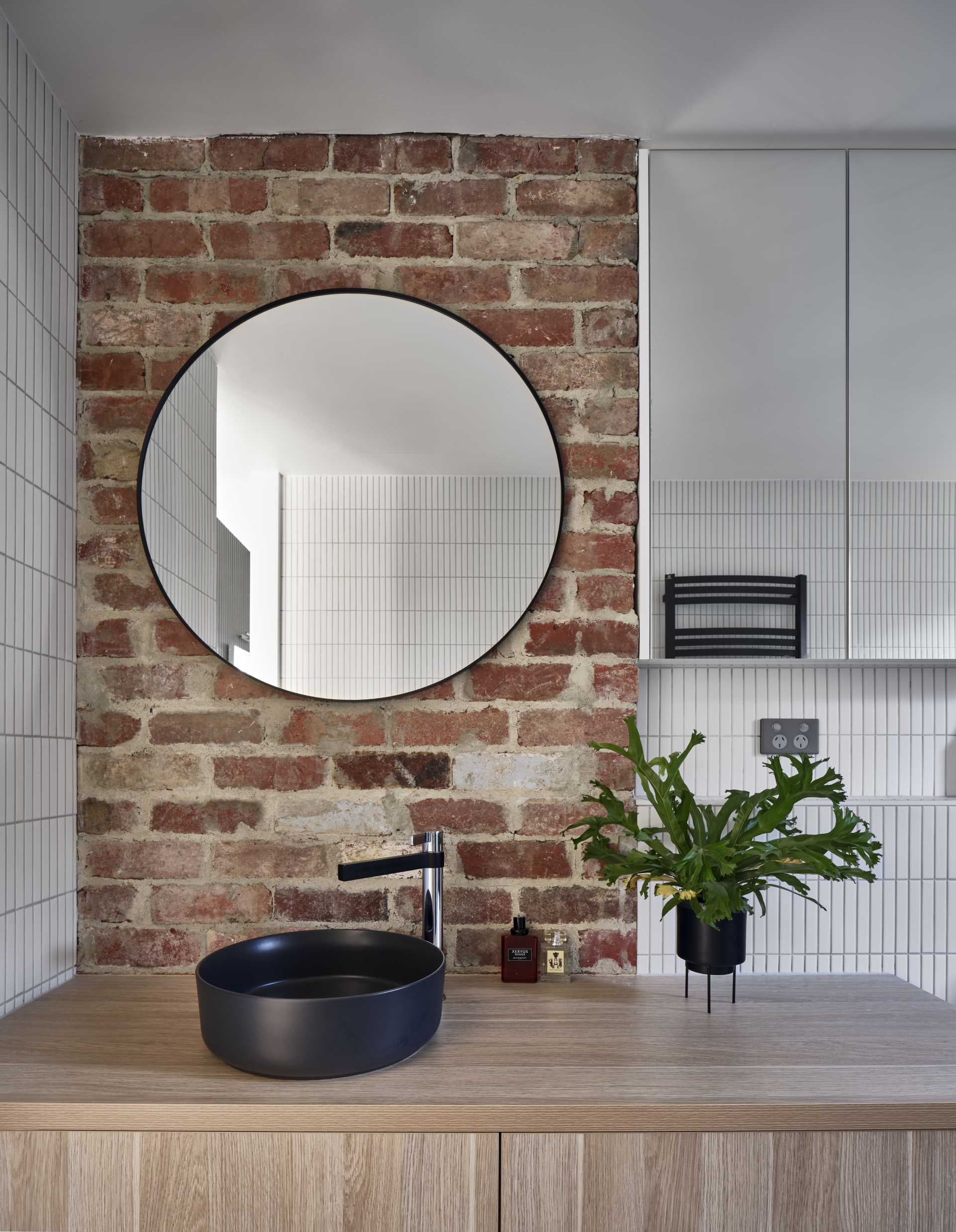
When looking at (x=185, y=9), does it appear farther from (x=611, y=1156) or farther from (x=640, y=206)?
(x=611, y=1156)

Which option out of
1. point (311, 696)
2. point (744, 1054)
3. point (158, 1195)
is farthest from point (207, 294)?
point (744, 1054)

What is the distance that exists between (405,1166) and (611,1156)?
0.90 feet

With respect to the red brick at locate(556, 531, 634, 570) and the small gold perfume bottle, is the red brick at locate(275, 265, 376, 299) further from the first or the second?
the small gold perfume bottle

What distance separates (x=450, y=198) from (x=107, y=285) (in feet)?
2.32

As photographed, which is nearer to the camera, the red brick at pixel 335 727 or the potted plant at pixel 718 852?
the potted plant at pixel 718 852

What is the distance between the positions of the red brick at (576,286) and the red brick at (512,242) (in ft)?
0.09

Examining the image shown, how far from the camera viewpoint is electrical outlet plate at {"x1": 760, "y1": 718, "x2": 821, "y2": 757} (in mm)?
2100

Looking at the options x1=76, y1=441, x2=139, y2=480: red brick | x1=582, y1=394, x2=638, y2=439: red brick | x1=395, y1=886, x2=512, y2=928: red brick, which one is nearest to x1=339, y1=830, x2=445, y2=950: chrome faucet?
x1=395, y1=886, x2=512, y2=928: red brick

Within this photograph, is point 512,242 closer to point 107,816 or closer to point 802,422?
point 802,422

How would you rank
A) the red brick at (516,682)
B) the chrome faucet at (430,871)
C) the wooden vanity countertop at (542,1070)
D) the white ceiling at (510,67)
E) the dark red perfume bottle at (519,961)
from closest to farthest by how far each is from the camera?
the wooden vanity countertop at (542,1070) < the white ceiling at (510,67) < the chrome faucet at (430,871) < the dark red perfume bottle at (519,961) < the red brick at (516,682)

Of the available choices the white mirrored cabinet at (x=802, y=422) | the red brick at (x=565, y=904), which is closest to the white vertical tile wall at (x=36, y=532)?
the red brick at (x=565, y=904)

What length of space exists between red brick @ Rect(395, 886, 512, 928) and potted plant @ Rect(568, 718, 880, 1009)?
24 cm

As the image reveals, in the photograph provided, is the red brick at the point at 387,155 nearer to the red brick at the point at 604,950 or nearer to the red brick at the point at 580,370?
the red brick at the point at 580,370

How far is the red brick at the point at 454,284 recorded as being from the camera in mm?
1946
